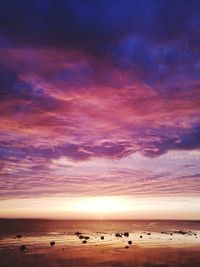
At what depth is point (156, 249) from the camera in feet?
188

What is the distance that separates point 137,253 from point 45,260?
14.8 metres

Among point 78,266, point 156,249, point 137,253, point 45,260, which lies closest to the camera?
point 78,266

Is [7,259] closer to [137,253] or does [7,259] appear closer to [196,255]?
[137,253]

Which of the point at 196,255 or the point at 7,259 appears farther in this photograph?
the point at 196,255

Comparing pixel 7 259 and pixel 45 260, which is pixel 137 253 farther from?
pixel 7 259

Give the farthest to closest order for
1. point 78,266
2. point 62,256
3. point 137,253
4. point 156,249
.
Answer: point 156,249, point 137,253, point 62,256, point 78,266

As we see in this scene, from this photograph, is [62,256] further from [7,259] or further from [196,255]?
[196,255]

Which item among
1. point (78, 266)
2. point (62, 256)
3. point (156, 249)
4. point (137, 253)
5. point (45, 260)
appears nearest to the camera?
point (78, 266)

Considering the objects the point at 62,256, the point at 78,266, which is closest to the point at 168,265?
the point at 78,266

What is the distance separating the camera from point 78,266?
133ft

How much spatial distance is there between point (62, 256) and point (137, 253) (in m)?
11.6

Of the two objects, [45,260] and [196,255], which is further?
[196,255]

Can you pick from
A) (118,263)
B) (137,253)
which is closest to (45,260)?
(118,263)

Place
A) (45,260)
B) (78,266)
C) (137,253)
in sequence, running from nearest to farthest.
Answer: (78,266)
(45,260)
(137,253)
